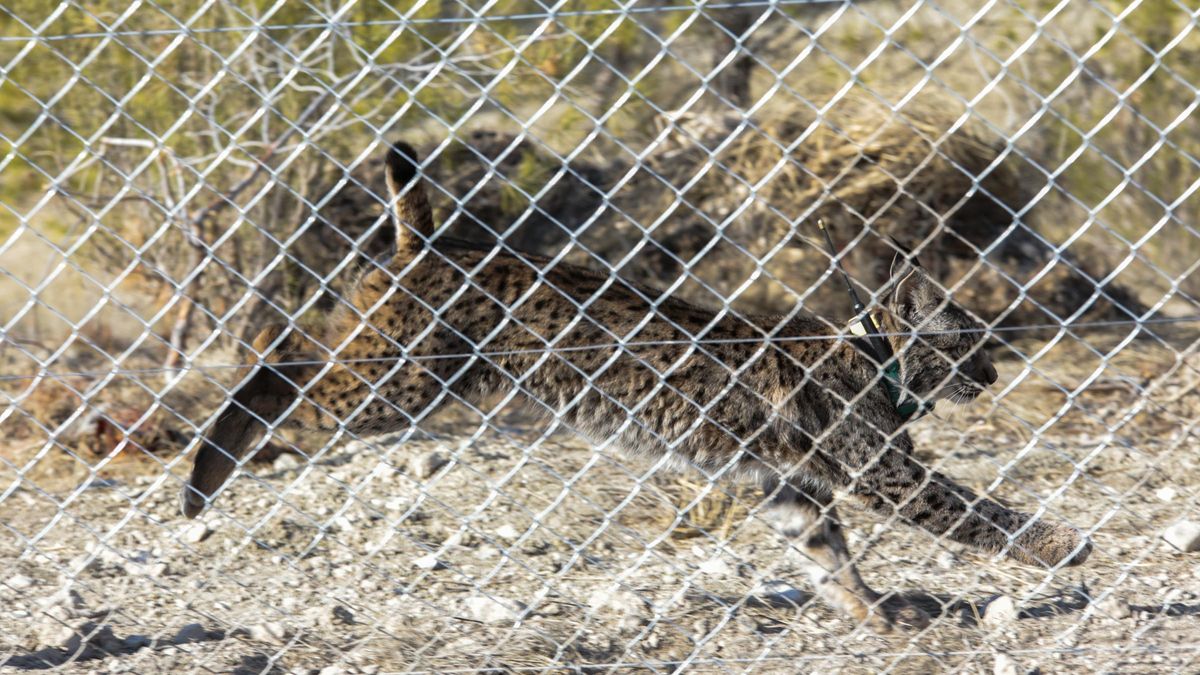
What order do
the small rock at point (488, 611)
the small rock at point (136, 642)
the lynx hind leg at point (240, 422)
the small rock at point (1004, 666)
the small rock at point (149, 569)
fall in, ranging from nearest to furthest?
the small rock at point (1004, 666) → the small rock at point (136, 642) → the small rock at point (488, 611) → the small rock at point (149, 569) → the lynx hind leg at point (240, 422)

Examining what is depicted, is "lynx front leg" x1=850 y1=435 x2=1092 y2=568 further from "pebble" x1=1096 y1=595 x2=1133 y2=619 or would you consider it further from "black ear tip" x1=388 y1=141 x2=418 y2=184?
"black ear tip" x1=388 y1=141 x2=418 y2=184

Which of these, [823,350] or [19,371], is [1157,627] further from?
[19,371]

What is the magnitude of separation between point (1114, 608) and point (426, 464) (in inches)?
93.1

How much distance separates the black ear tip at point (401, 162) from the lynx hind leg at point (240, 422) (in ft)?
2.10

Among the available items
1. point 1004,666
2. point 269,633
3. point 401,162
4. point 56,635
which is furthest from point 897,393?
point 56,635

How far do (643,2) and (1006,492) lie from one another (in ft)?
12.8

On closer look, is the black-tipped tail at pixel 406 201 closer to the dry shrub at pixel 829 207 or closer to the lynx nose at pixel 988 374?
the lynx nose at pixel 988 374

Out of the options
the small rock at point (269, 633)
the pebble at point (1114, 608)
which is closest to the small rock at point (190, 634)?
the small rock at point (269, 633)

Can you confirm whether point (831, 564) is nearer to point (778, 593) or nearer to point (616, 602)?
point (778, 593)

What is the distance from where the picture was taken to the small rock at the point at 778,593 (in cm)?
386

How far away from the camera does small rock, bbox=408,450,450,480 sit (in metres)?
4.69

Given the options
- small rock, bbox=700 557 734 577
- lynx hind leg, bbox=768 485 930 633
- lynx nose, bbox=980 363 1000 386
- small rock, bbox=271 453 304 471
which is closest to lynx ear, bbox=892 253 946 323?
lynx nose, bbox=980 363 1000 386

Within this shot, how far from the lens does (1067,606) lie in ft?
12.0

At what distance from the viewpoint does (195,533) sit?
4223 millimetres
